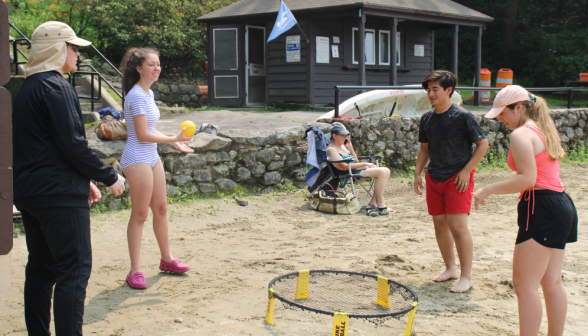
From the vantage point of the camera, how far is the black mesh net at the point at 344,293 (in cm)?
Result: 366

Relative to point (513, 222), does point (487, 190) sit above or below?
above

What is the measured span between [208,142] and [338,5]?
699cm

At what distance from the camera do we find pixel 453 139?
4125 mm

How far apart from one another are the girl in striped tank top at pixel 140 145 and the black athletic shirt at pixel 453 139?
2.08 metres

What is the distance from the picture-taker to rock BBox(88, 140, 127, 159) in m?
6.44

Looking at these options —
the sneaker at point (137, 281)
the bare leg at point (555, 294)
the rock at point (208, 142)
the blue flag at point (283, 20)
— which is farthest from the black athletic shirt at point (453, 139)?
the blue flag at point (283, 20)

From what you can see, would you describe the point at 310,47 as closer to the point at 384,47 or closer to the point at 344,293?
the point at 384,47

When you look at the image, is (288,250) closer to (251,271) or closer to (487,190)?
(251,271)

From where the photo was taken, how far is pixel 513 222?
6.49 meters

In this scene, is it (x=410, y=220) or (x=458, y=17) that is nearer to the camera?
(x=410, y=220)

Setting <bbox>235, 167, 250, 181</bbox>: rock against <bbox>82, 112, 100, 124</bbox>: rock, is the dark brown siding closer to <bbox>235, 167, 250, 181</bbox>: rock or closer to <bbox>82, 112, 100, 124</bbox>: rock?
<bbox>235, 167, 250, 181</bbox>: rock

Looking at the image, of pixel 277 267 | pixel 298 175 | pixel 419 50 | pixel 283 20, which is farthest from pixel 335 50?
pixel 277 267

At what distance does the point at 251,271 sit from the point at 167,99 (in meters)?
12.5

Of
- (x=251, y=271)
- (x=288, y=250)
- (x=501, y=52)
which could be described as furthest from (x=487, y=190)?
(x=501, y=52)
